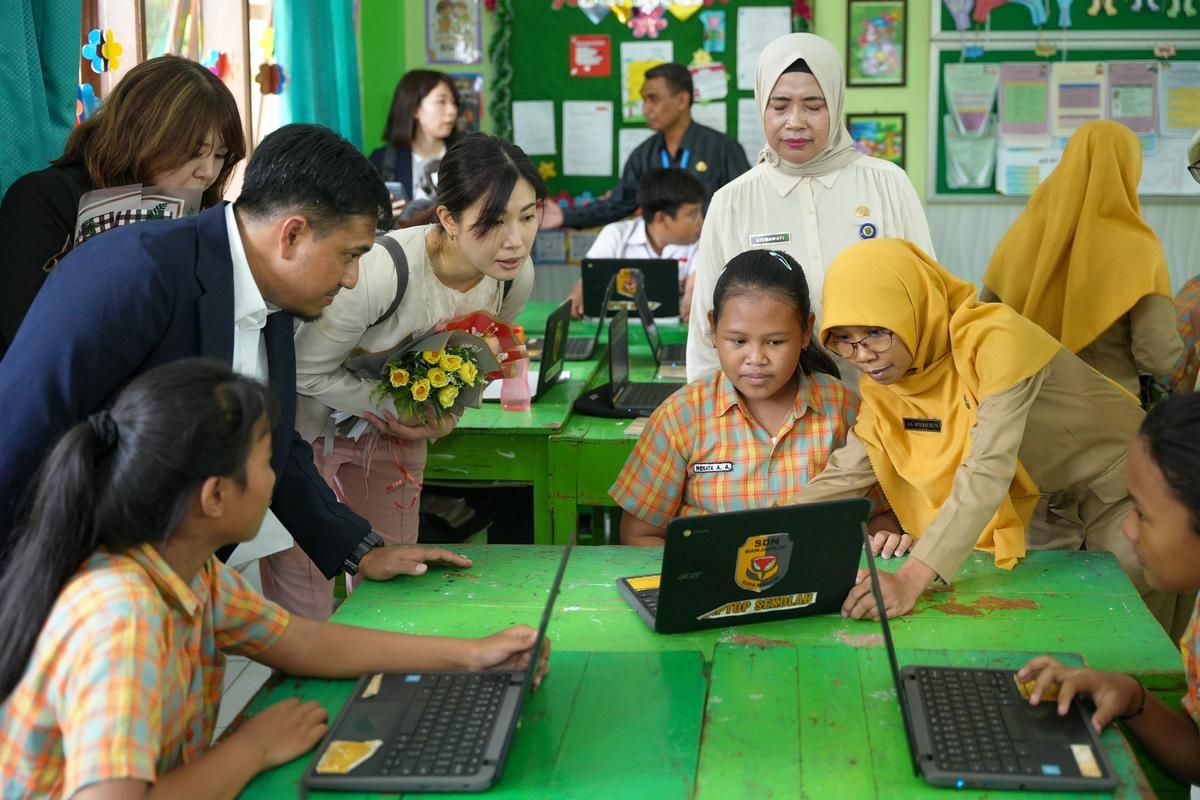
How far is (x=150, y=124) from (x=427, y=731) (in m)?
1.46

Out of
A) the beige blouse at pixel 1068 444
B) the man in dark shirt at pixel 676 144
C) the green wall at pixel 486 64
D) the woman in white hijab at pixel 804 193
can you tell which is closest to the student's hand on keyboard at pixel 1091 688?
the beige blouse at pixel 1068 444

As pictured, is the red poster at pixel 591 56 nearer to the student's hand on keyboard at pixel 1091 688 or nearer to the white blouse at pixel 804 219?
the white blouse at pixel 804 219

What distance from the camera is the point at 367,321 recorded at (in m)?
2.56

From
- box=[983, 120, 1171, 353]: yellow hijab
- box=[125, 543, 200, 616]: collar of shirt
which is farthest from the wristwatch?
box=[983, 120, 1171, 353]: yellow hijab

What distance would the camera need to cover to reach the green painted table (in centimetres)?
144

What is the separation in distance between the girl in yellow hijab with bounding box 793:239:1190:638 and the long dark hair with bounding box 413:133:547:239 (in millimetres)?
A: 685

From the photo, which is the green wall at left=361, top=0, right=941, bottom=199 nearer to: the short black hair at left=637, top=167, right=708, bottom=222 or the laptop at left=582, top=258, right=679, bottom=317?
the short black hair at left=637, top=167, right=708, bottom=222

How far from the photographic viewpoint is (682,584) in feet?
5.87

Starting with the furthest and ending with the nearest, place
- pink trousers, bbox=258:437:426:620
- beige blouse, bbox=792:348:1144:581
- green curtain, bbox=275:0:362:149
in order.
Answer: green curtain, bbox=275:0:362:149 → pink trousers, bbox=258:437:426:620 → beige blouse, bbox=792:348:1144:581

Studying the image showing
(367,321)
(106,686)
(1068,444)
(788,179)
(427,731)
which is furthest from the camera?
(788,179)

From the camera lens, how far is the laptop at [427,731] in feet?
4.63

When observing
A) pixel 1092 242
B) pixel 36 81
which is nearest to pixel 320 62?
pixel 36 81

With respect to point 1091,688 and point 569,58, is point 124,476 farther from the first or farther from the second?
point 569,58

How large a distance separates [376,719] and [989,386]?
47.8 inches
